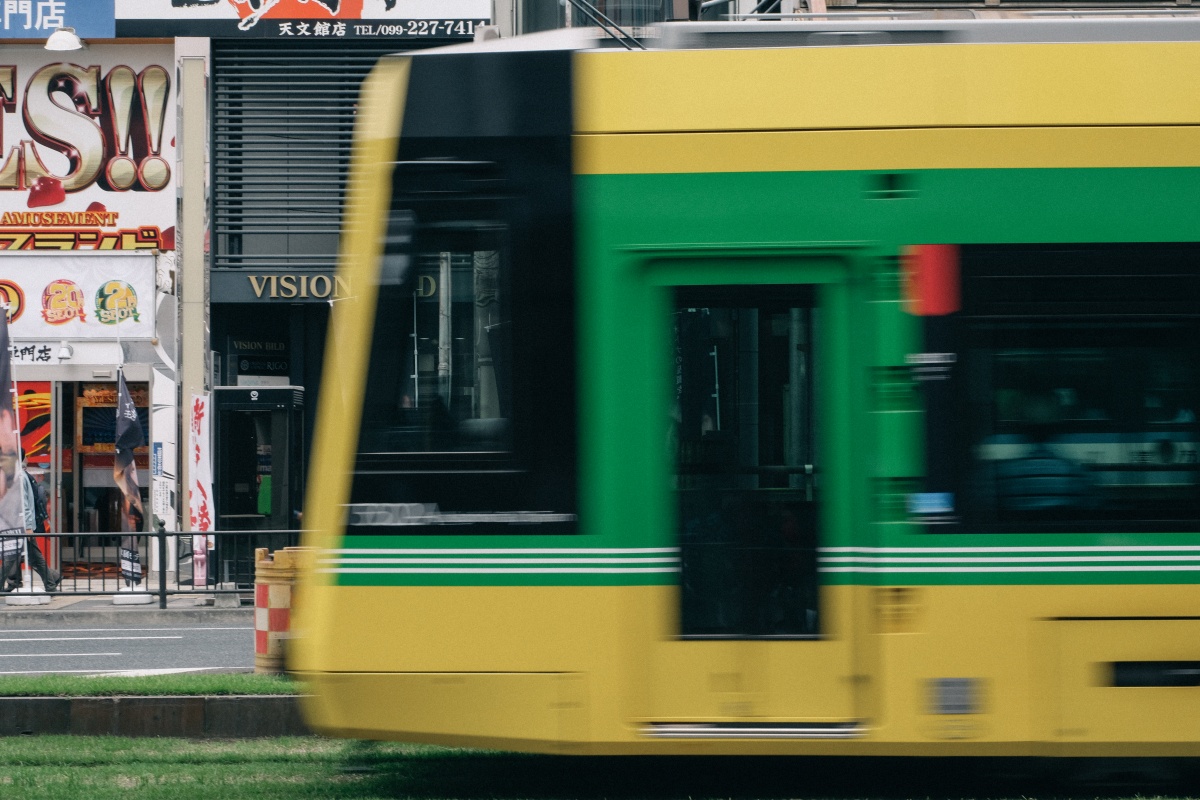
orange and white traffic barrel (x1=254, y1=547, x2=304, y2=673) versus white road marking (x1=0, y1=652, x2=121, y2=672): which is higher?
orange and white traffic barrel (x1=254, y1=547, x2=304, y2=673)

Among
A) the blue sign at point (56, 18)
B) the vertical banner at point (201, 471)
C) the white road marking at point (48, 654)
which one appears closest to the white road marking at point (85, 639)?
the white road marking at point (48, 654)

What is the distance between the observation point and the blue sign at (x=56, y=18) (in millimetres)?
22062

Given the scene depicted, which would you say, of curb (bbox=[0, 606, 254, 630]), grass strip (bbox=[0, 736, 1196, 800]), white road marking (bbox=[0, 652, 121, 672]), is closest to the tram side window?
grass strip (bbox=[0, 736, 1196, 800])

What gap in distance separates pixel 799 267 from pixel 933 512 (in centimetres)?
124

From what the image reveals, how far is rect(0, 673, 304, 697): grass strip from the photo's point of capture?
29.0 ft

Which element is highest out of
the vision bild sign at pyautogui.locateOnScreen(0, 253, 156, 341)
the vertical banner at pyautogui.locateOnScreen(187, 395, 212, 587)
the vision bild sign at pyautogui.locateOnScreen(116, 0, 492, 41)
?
the vision bild sign at pyautogui.locateOnScreen(116, 0, 492, 41)

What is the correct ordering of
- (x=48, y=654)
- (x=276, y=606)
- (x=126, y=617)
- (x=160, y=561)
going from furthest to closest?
(x=160, y=561), (x=126, y=617), (x=48, y=654), (x=276, y=606)

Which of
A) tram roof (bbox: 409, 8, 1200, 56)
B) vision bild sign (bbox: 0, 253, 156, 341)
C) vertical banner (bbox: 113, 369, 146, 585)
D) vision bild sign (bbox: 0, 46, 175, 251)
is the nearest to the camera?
tram roof (bbox: 409, 8, 1200, 56)

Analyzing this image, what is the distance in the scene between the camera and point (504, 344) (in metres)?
6.00

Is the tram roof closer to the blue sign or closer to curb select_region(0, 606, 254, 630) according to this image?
curb select_region(0, 606, 254, 630)

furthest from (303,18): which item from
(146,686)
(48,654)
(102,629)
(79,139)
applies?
(146,686)

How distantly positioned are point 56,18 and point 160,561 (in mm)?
10158

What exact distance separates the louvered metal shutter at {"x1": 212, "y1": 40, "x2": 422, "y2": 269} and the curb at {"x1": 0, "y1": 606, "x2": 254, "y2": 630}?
24.0ft

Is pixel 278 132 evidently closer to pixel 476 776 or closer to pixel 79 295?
pixel 79 295
